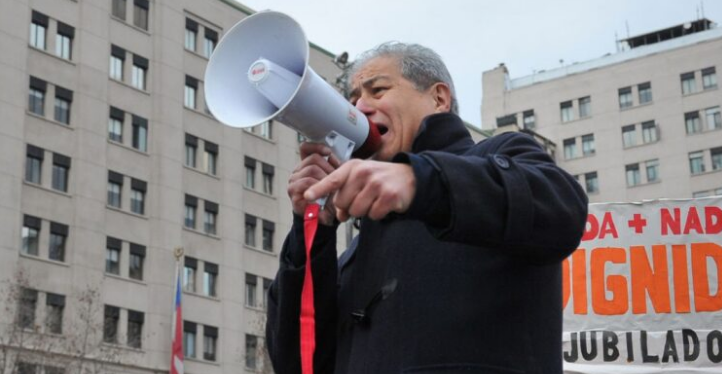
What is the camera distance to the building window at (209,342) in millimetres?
47656

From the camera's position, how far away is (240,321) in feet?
161

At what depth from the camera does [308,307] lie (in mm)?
3088

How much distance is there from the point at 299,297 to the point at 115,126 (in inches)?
1706

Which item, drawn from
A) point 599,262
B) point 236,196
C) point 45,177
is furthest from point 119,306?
point 599,262

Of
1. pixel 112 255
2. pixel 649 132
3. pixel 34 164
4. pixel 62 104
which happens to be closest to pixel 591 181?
pixel 649 132

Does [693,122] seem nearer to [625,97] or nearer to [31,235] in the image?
[625,97]

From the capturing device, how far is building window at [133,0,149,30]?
47469mm

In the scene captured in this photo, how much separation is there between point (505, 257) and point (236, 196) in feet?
158

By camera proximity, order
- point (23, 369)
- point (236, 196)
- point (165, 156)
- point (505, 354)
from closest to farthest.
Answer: point (505, 354) → point (23, 369) → point (165, 156) → point (236, 196)

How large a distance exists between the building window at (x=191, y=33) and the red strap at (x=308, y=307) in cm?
4750

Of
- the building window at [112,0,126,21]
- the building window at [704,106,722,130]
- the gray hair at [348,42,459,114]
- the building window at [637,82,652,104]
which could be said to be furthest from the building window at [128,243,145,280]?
the gray hair at [348,42,459,114]

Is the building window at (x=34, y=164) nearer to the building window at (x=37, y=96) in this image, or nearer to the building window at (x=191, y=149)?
the building window at (x=37, y=96)

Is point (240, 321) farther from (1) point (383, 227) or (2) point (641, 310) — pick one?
(1) point (383, 227)

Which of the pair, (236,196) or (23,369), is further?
(236,196)
